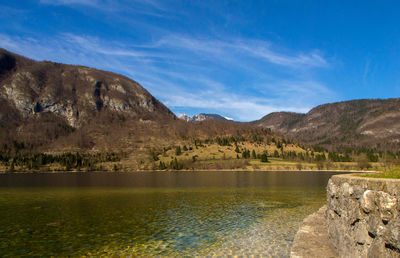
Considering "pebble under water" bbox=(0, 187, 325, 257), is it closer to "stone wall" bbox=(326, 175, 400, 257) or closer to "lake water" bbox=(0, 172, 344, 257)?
"lake water" bbox=(0, 172, 344, 257)

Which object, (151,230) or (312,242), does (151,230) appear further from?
(312,242)

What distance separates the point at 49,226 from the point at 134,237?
1137 cm

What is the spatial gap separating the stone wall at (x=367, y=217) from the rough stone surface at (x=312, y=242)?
3.86 ft

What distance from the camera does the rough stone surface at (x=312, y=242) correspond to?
16602 millimetres

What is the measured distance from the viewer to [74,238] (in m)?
25.4

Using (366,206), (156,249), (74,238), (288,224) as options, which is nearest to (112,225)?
(74,238)

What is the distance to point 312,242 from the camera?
18781 millimetres

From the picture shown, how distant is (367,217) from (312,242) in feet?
27.0

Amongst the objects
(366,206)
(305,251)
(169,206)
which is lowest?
(169,206)

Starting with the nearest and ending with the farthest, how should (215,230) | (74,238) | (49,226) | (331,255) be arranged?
(331,255), (74,238), (215,230), (49,226)

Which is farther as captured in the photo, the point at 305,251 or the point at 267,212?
the point at 267,212

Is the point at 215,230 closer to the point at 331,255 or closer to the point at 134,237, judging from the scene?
the point at 134,237

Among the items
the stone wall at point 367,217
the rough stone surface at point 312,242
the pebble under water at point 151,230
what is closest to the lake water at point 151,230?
the pebble under water at point 151,230

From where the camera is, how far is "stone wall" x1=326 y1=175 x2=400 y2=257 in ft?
32.5
